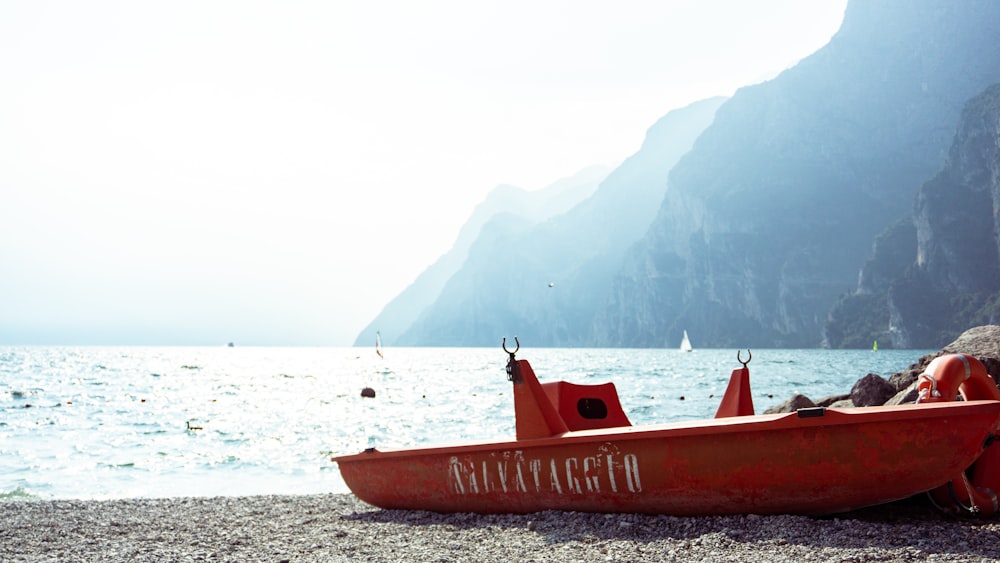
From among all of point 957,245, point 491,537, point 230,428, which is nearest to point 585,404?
point 491,537

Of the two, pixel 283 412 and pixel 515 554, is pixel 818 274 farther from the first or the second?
pixel 515 554

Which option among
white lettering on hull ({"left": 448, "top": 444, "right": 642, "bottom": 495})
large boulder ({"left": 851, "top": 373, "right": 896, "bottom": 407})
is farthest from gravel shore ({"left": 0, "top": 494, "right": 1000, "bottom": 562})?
large boulder ({"left": 851, "top": 373, "right": 896, "bottom": 407})

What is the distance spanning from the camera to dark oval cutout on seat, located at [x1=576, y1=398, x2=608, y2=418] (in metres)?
9.97

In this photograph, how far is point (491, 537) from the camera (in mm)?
8000

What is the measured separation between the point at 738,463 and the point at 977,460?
241 centimetres

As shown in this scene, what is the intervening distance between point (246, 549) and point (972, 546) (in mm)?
6662

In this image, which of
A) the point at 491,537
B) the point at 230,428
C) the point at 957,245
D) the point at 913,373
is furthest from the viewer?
the point at 957,245

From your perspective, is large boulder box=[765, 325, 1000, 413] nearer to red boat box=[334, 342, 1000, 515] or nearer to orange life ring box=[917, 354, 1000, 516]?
orange life ring box=[917, 354, 1000, 516]

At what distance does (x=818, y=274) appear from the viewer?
A: 7761 inches

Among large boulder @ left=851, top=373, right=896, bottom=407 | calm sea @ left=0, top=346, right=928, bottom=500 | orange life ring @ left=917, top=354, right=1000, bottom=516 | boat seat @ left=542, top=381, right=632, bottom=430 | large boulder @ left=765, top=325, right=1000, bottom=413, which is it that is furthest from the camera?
calm sea @ left=0, top=346, right=928, bottom=500

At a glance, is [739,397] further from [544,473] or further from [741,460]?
[544,473]

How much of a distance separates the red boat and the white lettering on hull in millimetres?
12

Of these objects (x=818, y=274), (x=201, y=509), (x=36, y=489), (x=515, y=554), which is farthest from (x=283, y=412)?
(x=818, y=274)

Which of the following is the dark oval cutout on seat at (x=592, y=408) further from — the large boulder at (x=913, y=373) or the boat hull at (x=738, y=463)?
the large boulder at (x=913, y=373)
